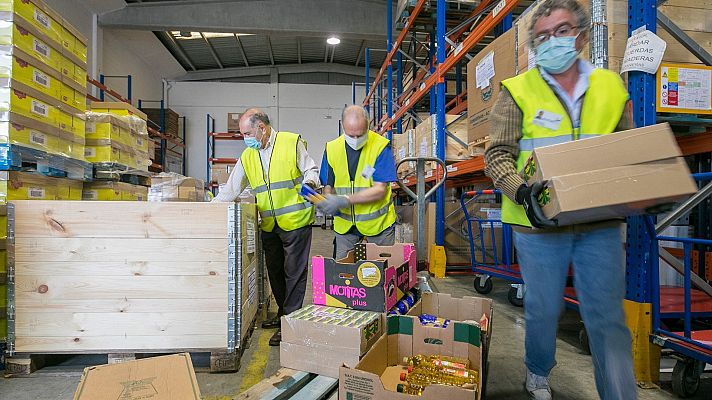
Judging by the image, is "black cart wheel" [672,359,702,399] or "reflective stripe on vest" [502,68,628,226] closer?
"reflective stripe on vest" [502,68,628,226]

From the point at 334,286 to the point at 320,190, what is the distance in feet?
3.31

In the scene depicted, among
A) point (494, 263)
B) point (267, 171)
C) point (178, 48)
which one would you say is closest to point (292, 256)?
point (267, 171)

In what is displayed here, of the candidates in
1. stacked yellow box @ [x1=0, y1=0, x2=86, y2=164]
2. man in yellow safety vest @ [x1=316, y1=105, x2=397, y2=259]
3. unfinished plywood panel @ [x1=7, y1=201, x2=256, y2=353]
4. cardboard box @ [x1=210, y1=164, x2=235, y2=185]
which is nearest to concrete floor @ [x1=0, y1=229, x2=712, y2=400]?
unfinished plywood panel @ [x1=7, y1=201, x2=256, y2=353]

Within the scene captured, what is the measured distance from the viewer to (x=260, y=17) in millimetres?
10438

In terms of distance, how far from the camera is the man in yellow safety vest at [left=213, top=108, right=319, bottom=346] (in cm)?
313

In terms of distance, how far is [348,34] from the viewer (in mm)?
10906

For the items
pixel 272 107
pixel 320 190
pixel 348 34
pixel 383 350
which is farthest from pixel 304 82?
pixel 383 350

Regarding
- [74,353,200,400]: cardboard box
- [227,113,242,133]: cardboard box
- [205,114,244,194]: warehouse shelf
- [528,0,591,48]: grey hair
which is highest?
[227,113,242,133]: cardboard box

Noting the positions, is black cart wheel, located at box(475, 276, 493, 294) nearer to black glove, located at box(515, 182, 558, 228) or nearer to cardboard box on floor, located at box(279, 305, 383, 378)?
cardboard box on floor, located at box(279, 305, 383, 378)

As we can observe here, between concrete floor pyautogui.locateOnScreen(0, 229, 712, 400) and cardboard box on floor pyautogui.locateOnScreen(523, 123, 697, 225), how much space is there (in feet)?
4.42

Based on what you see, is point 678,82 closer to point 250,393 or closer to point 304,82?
point 250,393

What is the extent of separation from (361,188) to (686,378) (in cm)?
218

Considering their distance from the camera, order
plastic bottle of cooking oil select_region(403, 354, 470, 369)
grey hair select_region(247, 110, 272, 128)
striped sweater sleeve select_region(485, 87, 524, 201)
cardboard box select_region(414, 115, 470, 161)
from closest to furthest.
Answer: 1. striped sweater sleeve select_region(485, 87, 524, 201)
2. plastic bottle of cooking oil select_region(403, 354, 470, 369)
3. grey hair select_region(247, 110, 272, 128)
4. cardboard box select_region(414, 115, 470, 161)

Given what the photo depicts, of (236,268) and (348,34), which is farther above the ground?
(348,34)
